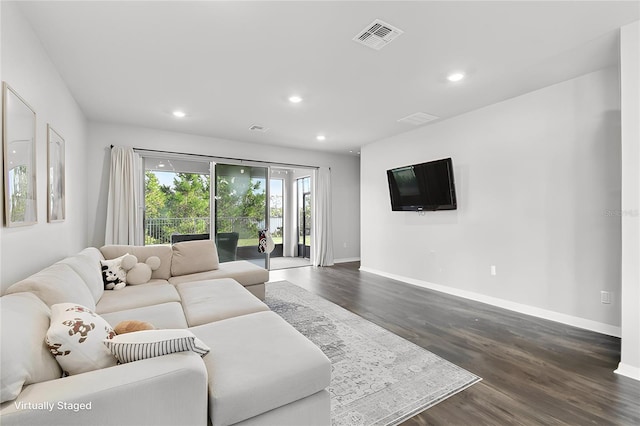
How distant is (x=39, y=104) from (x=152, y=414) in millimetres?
2569

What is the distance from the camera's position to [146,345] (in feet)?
3.90

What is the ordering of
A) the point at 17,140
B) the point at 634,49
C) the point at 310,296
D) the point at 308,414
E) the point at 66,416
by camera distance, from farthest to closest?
1. the point at 310,296
2. the point at 634,49
3. the point at 17,140
4. the point at 308,414
5. the point at 66,416

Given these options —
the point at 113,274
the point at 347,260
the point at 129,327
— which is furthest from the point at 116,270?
the point at 347,260

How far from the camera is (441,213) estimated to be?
4.40 meters

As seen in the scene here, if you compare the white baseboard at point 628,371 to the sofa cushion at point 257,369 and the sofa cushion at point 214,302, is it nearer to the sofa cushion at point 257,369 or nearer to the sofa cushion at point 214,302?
the sofa cushion at point 257,369

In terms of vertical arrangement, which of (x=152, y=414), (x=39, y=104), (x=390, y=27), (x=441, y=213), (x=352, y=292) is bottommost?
(x=352, y=292)

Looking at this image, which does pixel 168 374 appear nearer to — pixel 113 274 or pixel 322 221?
pixel 113 274

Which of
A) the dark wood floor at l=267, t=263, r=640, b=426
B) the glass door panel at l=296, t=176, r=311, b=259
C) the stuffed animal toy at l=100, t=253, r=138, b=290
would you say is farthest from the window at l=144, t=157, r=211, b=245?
the dark wood floor at l=267, t=263, r=640, b=426

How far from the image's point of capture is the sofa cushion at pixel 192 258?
136 inches

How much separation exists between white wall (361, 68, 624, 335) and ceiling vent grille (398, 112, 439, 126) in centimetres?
24

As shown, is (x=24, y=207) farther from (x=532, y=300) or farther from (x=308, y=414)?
(x=532, y=300)

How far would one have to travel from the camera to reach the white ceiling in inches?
77.9

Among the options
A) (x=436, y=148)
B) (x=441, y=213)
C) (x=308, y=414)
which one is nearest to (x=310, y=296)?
(x=441, y=213)

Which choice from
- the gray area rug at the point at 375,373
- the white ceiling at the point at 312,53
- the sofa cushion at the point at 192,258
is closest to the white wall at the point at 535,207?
the white ceiling at the point at 312,53
